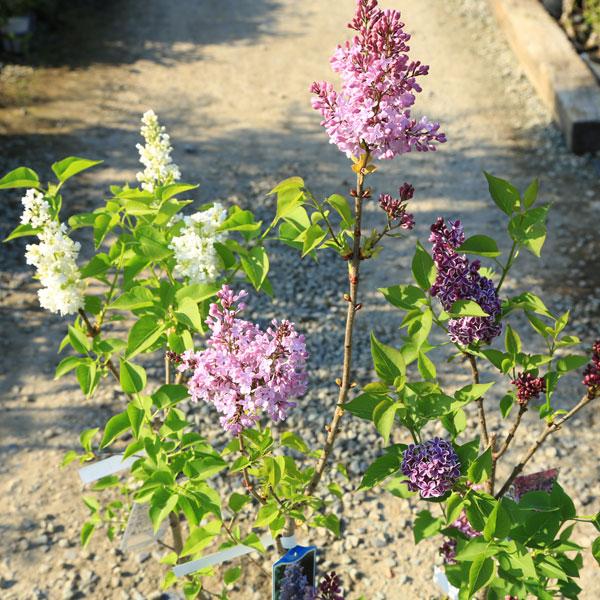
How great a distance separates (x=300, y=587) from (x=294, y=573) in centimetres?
5

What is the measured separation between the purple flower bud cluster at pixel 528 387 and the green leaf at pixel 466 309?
196mm

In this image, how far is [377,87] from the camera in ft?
4.40

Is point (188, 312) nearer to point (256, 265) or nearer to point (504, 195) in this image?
point (256, 265)

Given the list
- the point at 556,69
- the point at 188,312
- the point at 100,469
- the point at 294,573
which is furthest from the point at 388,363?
the point at 556,69

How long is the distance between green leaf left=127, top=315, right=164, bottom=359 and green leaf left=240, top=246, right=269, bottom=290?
8.8 inches

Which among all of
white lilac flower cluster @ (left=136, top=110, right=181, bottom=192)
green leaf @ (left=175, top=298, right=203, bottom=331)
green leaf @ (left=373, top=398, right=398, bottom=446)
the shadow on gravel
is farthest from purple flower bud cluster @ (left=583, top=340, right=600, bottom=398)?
the shadow on gravel

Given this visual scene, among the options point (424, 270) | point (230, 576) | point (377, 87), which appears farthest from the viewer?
point (230, 576)

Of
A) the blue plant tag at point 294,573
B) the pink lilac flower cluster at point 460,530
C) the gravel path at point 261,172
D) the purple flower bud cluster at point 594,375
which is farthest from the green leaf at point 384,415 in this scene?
the gravel path at point 261,172

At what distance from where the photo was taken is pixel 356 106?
4.47ft

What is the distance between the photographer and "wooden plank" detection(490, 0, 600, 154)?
502 centimetres

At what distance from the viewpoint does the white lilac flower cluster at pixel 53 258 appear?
68.4 inches

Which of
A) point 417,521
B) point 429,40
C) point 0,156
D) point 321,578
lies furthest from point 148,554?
point 429,40

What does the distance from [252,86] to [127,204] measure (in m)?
4.37

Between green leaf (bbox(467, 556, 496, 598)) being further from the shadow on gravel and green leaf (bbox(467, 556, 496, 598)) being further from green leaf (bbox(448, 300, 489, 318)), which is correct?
the shadow on gravel
